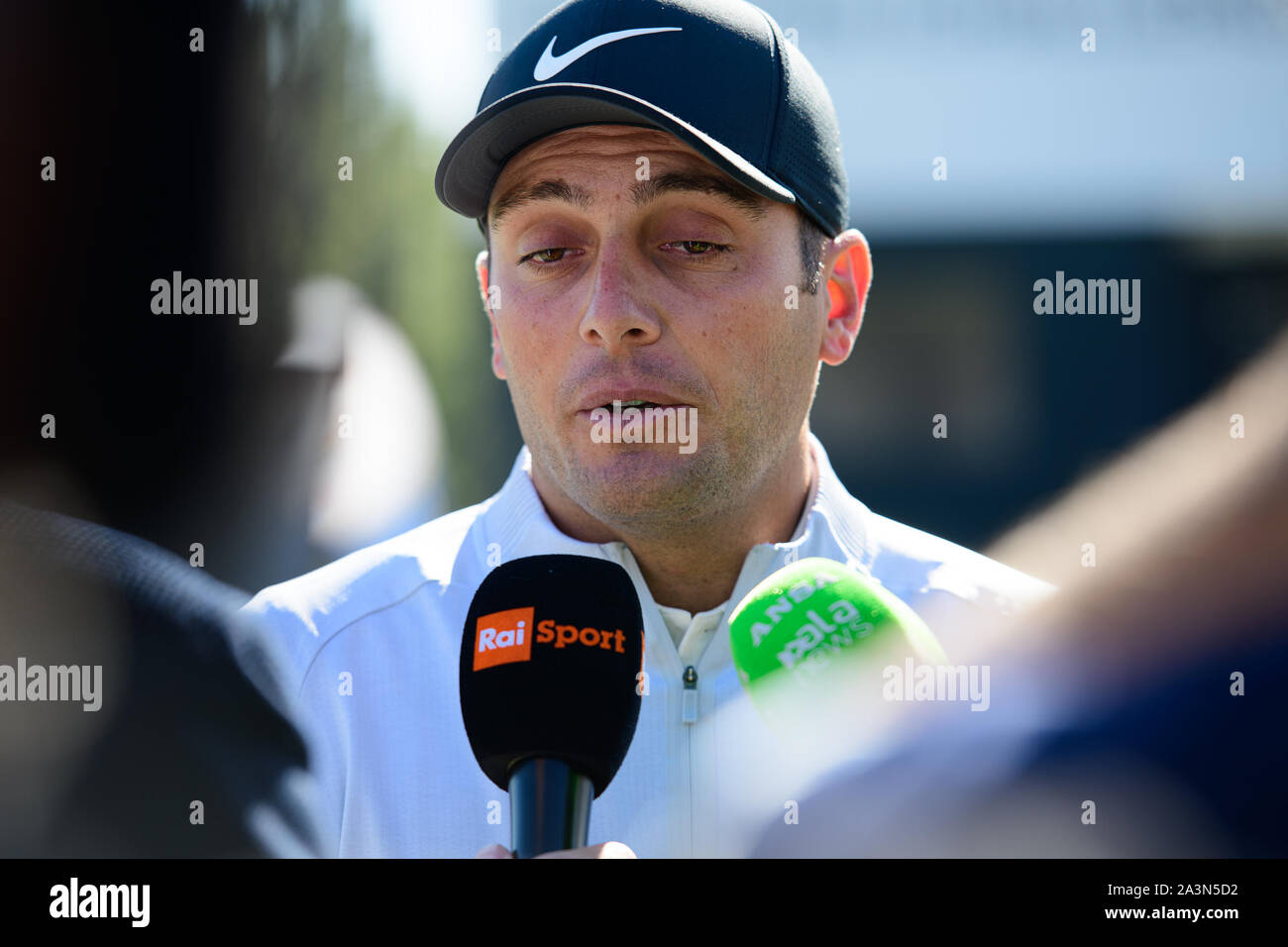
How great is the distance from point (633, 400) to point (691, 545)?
345 mm

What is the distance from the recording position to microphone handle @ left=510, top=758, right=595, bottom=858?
46.2 inches

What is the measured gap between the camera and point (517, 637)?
1359 mm

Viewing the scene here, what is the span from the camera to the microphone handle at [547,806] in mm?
1173

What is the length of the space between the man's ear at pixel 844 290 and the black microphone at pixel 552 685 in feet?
3.87

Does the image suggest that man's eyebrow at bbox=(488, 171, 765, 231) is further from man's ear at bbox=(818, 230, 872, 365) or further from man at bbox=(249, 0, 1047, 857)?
man's ear at bbox=(818, 230, 872, 365)

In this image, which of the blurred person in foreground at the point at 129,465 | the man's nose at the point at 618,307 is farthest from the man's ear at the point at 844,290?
the blurred person in foreground at the point at 129,465

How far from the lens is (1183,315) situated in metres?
8.49

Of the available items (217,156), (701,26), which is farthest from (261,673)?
(217,156)

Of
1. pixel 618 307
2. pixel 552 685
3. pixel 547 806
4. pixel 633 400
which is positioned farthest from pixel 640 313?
pixel 547 806

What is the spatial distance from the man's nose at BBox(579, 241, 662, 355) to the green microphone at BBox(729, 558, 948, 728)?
0.59 metres

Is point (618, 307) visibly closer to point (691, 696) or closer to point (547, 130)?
point (547, 130)

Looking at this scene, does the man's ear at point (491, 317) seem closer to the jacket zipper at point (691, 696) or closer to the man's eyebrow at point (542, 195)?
the man's eyebrow at point (542, 195)

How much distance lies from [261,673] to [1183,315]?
8.20 m

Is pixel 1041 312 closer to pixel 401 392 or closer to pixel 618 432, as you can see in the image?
pixel 401 392
